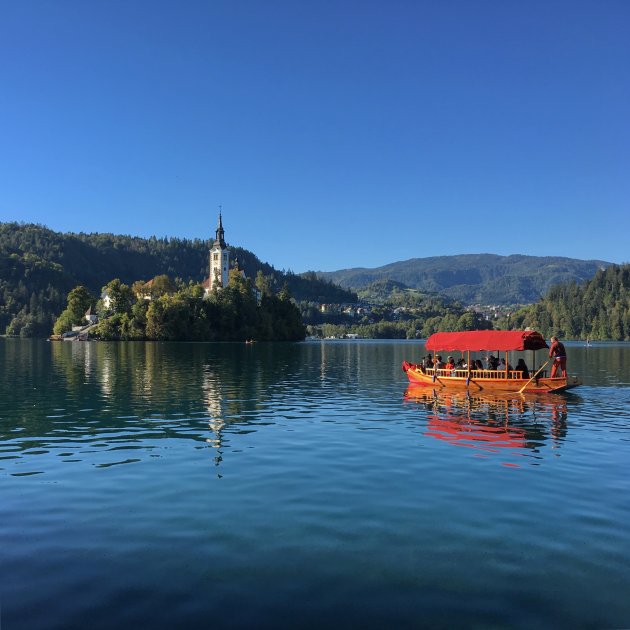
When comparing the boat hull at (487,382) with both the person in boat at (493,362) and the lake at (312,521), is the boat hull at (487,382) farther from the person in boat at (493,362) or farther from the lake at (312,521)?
the lake at (312,521)

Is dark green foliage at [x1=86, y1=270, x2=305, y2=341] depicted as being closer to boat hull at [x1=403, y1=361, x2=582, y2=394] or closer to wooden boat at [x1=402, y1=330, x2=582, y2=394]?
boat hull at [x1=403, y1=361, x2=582, y2=394]

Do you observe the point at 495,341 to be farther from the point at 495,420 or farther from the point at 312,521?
the point at 312,521

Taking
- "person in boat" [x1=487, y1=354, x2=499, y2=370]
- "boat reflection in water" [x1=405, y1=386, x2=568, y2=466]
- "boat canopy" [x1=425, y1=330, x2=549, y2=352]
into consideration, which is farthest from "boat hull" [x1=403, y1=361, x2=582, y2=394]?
"boat canopy" [x1=425, y1=330, x2=549, y2=352]

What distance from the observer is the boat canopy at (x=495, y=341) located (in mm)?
45406

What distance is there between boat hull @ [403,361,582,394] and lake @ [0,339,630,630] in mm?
12255

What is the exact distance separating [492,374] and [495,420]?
16168 millimetres

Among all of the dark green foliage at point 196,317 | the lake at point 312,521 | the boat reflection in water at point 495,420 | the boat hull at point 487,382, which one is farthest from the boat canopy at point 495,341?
the dark green foliage at point 196,317

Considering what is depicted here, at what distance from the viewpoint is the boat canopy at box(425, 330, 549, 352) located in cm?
4541

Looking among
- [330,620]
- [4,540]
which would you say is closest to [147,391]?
[4,540]

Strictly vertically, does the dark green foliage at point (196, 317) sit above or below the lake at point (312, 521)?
above

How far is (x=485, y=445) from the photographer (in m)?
25.0

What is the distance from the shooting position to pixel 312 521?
14.7 m

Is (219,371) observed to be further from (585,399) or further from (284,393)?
(585,399)

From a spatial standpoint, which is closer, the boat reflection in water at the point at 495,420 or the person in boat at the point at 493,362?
the boat reflection in water at the point at 495,420
